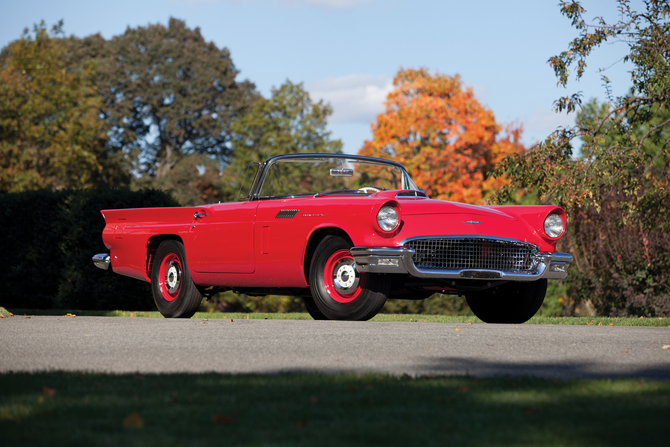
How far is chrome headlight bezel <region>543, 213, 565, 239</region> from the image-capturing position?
8.16m

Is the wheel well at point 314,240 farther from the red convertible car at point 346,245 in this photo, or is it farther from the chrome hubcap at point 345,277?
the chrome hubcap at point 345,277

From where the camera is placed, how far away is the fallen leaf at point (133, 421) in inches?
122

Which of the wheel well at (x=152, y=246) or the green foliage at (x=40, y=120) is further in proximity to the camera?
the green foliage at (x=40, y=120)

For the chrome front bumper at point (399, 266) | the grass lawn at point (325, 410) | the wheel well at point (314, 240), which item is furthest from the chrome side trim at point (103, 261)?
the grass lawn at point (325, 410)

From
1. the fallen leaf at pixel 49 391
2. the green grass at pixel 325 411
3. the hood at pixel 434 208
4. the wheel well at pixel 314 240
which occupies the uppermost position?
the hood at pixel 434 208

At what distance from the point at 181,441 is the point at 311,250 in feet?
16.9

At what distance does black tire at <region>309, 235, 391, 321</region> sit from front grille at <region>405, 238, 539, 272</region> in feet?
1.43

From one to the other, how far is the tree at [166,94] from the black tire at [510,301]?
35.0 m

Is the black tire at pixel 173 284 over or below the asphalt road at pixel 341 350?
over

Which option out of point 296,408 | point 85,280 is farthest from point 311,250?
point 85,280

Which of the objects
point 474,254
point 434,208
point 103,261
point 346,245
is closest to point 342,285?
point 346,245

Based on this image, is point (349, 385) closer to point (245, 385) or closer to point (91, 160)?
point (245, 385)

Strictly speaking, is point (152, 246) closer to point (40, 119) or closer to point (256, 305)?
point (256, 305)

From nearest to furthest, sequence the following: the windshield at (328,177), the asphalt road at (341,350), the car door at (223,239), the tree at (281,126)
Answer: the asphalt road at (341,350) → the car door at (223,239) → the windshield at (328,177) → the tree at (281,126)
